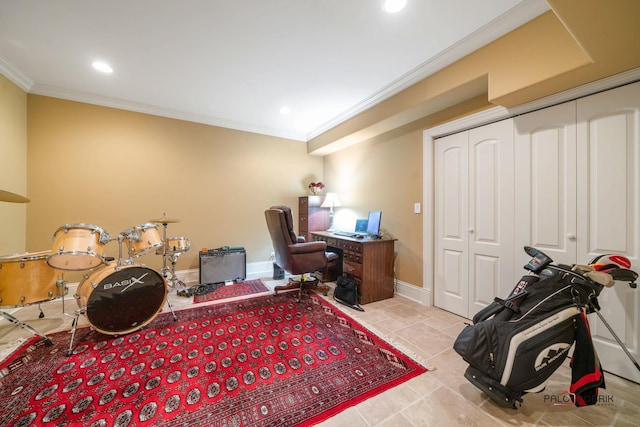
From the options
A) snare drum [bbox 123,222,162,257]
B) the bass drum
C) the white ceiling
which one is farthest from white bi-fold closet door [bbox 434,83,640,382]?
snare drum [bbox 123,222,162,257]

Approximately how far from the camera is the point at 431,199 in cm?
269

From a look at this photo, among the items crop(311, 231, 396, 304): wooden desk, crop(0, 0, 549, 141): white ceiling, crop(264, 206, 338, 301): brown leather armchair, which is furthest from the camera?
crop(311, 231, 396, 304): wooden desk

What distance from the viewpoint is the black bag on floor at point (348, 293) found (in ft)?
8.74

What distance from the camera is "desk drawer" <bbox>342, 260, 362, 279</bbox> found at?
278cm

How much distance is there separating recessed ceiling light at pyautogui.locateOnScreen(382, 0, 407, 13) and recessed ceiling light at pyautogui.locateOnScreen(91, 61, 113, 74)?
280cm

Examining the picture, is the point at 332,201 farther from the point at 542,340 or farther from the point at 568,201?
the point at 542,340

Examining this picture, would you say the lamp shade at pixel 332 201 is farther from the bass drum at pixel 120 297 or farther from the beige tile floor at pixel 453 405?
the bass drum at pixel 120 297

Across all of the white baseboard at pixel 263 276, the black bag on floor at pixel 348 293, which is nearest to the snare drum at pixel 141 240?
the white baseboard at pixel 263 276

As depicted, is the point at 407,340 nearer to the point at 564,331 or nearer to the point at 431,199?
the point at 564,331

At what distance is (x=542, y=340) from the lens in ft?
3.94

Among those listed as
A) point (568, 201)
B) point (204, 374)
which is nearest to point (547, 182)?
point (568, 201)

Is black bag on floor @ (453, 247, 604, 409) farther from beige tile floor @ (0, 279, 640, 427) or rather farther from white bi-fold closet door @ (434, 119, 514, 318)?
white bi-fold closet door @ (434, 119, 514, 318)

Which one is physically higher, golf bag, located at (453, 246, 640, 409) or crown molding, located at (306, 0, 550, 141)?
crown molding, located at (306, 0, 550, 141)

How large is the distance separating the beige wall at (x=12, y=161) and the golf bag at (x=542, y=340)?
4.51 meters
